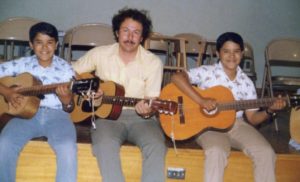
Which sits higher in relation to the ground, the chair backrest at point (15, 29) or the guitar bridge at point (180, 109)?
the chair backrest at point (15, 29)

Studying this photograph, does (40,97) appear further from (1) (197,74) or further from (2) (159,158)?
(1) (197,74)

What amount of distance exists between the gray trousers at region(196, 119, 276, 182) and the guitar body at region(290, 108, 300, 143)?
33cm

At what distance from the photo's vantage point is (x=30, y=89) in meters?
2.06

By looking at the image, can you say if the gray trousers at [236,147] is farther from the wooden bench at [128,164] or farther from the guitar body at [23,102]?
the guitar body at [23,102]

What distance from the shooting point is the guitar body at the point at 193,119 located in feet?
6.82

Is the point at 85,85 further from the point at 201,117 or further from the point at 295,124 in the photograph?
the point at 295,124

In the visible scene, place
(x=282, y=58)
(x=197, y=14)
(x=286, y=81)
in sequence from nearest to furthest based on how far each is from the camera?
1. (x=286, y=81)
2. (x=282, y=58)
3. (x=197, y=14)

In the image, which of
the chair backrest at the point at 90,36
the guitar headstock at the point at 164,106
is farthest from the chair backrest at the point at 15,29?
the guitar headstock at the point at 164,106

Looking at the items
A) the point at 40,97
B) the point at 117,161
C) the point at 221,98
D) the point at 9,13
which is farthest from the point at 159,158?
the point at 9,13

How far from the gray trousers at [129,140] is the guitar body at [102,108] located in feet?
0.14

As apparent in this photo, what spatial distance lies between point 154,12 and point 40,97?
8.48 feet

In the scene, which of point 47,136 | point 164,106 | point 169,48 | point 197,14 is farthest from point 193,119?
point 197,14

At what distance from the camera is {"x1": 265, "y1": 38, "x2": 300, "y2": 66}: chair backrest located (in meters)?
3.52

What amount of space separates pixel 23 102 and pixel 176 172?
959 millimetres
